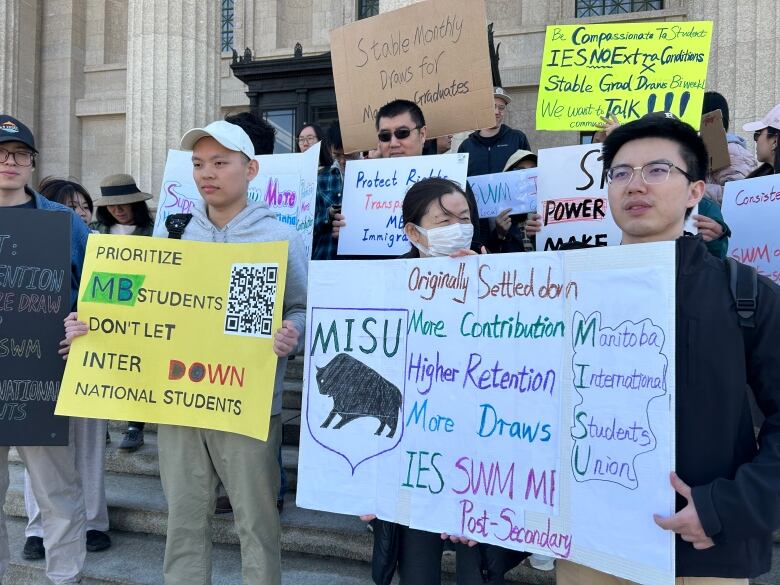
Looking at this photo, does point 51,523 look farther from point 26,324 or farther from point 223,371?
point 223,371

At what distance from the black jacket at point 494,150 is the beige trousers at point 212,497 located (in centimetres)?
295

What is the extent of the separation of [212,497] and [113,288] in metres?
1.00

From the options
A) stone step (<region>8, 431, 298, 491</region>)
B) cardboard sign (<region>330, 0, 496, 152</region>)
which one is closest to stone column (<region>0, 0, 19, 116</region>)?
stone step (<region>8, 431, 298, 491</region>)

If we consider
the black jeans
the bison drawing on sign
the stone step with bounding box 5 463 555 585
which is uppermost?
the bison drawing on sign

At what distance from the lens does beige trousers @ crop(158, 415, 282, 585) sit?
101 inches

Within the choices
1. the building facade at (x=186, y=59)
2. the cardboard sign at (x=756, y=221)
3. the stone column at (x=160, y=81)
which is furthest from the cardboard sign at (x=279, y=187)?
the stone column at (x=160, y=81)

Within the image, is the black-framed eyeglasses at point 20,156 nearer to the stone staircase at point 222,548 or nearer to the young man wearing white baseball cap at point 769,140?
the stone staircase at point 222,548

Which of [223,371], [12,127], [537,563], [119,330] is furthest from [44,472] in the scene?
[537,563]

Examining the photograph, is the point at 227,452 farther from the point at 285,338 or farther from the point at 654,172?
the point at 654,172

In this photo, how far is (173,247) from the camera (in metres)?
2.67

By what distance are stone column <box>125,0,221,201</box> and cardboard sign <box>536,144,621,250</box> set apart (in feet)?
21.2

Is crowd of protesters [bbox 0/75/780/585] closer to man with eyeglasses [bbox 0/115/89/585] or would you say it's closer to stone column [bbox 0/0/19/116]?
man with eyeglasses [bbox 0/115/89/585]

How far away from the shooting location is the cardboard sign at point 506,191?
4.04 metres

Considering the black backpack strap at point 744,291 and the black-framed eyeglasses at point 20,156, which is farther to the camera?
the black-framed eyeglasses at point 20,156
